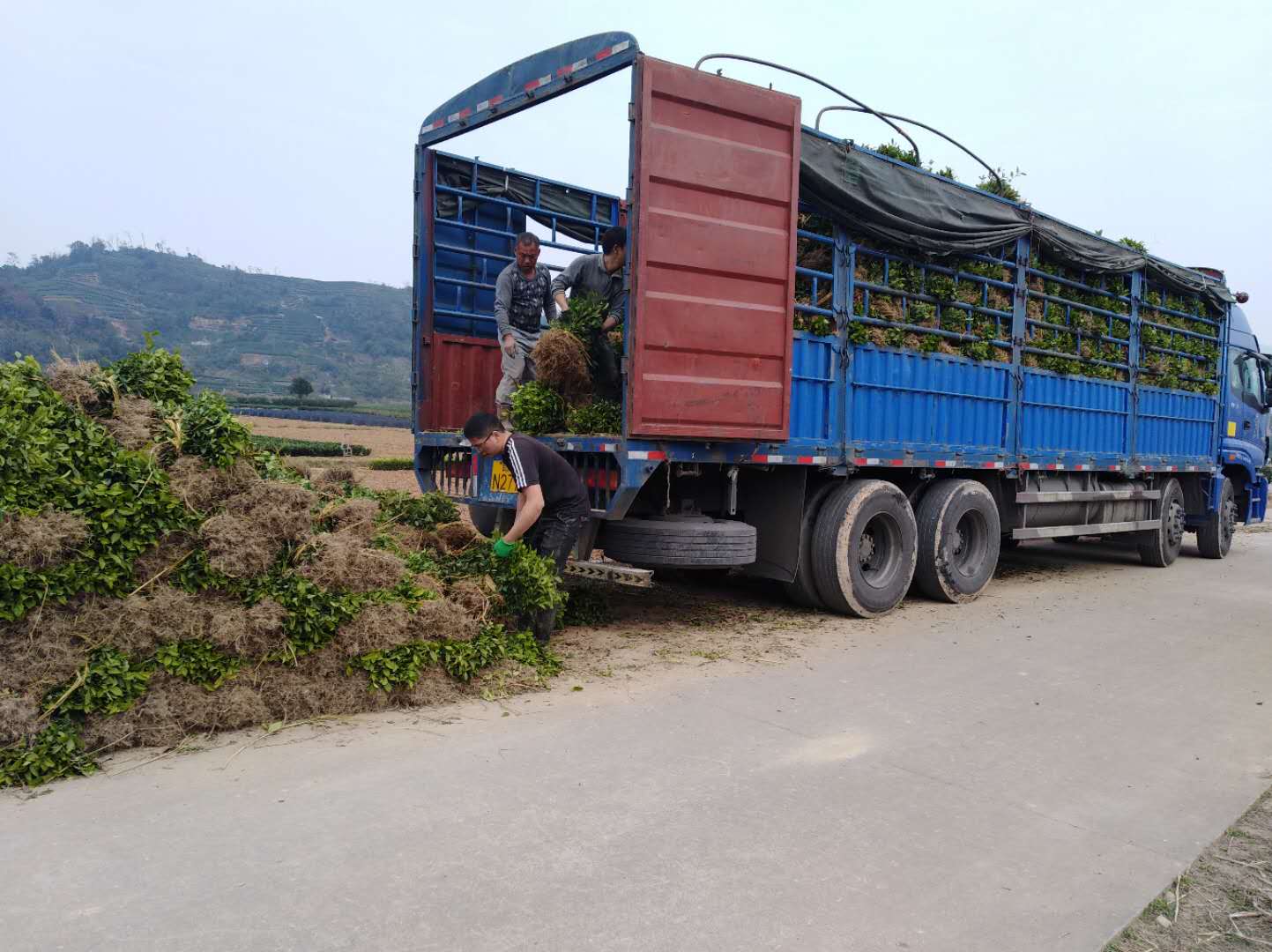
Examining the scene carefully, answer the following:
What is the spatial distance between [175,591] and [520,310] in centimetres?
376

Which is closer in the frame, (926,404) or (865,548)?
(865,548)

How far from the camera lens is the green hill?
2520 inches

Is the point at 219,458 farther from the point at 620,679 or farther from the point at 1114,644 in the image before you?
the point at 1114,644

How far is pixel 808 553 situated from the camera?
23.8 feet

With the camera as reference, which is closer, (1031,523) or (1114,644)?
(1114,644)

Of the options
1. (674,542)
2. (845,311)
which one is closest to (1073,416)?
(845,311)

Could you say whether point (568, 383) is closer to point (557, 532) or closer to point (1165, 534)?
point (557, 532)

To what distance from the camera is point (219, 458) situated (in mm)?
4730

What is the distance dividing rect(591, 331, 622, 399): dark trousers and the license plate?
87 cm

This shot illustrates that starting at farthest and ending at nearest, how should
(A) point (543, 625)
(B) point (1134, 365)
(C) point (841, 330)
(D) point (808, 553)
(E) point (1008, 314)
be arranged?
(B) point (1134, 365) < (E) point (1008, 314) < (D) point (808, 553) < (C) point (841, 330) < (A) point (543, 625)

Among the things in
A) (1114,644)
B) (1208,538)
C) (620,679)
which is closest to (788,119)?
(620,679)

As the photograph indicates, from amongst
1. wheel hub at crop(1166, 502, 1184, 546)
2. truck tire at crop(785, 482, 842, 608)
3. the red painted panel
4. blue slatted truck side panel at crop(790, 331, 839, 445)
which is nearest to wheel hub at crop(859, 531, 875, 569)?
truck tire at crop(785, 482, 842, 608)

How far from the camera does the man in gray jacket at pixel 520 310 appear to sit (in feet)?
23.6

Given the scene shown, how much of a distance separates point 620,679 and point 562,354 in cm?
232
